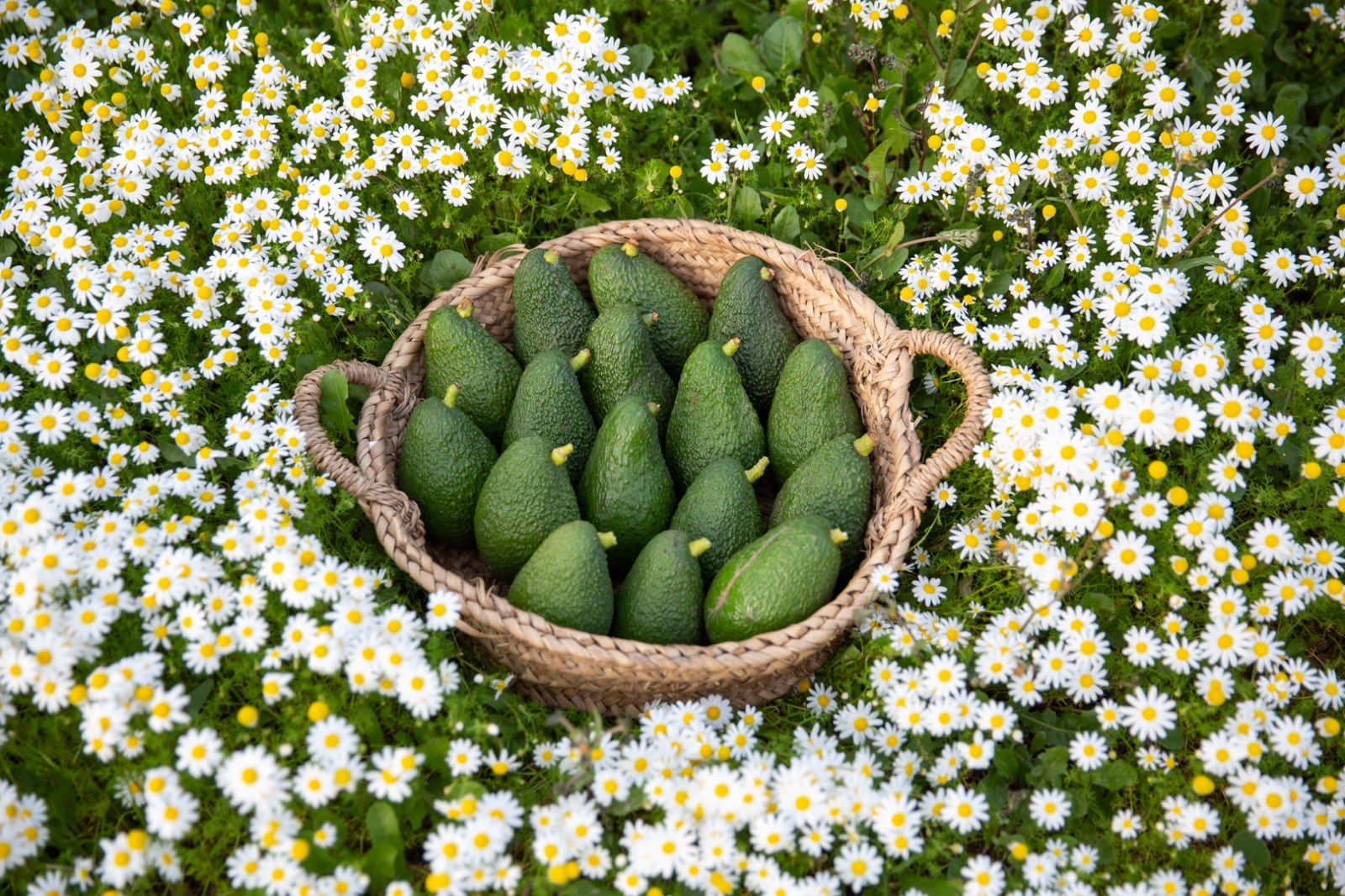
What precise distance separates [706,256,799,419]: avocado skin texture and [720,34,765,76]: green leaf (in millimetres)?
1013

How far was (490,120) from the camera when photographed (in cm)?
341

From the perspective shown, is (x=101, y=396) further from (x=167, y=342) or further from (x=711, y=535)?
(x=711, y=535)

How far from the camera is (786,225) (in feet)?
11.9

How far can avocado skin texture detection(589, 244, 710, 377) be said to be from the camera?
10.8ft

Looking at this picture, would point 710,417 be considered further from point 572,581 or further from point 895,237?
point 895,237

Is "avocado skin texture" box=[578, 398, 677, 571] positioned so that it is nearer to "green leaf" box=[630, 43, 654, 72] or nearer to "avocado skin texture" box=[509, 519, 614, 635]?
"avocado skin texture" box=[509, 519, 614, 635]

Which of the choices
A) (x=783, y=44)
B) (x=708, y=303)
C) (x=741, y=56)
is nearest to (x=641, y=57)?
(x=741, y=56)

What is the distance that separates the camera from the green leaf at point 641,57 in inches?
151

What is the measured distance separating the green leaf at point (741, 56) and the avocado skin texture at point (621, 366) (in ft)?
4.12

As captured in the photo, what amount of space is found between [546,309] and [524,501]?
2.44 feet

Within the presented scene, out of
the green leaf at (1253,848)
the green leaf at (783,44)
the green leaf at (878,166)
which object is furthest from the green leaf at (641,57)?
the green leaf at (1253,848)

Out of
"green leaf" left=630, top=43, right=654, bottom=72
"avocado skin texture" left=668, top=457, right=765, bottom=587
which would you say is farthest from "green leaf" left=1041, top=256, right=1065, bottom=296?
"green leaf" left=630, top=43, right=654, bottom=72

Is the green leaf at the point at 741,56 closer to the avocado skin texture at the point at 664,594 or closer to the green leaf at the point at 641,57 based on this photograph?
the green leaf at the point at 641,57

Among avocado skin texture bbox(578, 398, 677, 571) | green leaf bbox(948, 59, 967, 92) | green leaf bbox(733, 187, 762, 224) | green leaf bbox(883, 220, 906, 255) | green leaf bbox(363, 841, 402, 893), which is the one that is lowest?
green leaf bbox(363, 841, 402, 893)
